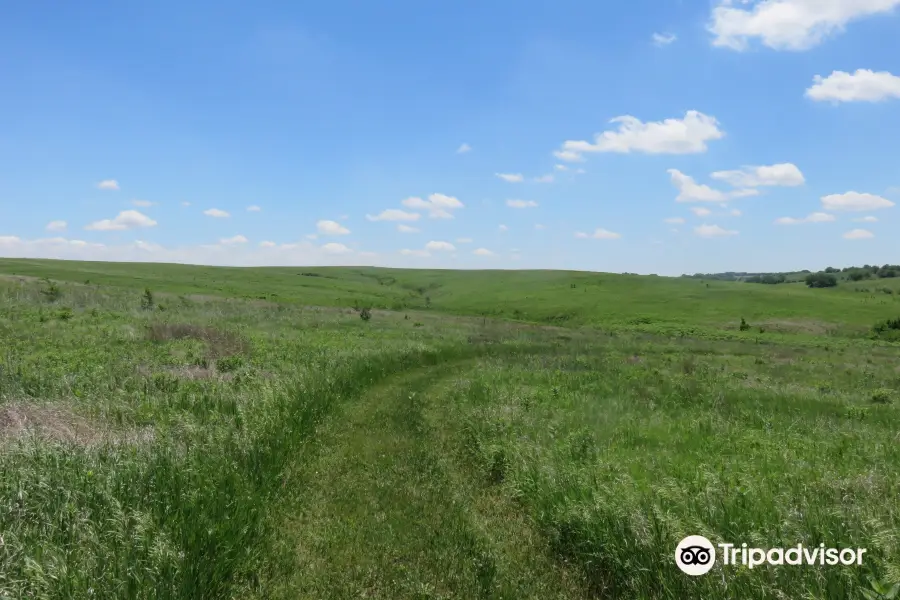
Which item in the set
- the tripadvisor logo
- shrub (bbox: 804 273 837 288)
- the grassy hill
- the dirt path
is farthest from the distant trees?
the tripadvisor logo

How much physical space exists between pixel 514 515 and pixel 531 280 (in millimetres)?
137438

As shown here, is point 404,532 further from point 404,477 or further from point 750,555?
point 750,555

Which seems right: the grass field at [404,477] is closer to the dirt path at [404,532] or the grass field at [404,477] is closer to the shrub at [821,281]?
the dirt path at [404,532]

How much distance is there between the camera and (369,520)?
880 cm

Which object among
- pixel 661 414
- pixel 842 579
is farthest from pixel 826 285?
pixel 842 579

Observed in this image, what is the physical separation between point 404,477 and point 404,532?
7.75 ft

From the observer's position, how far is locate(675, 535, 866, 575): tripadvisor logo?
5564mm

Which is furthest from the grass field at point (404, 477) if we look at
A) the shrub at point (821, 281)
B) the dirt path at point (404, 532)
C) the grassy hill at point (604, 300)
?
the shrub at point (821, 281)

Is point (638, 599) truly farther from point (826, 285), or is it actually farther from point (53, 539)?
point (826, 285)

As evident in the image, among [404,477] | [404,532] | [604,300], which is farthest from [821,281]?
[404,532]

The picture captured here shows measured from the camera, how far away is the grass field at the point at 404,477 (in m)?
6.07

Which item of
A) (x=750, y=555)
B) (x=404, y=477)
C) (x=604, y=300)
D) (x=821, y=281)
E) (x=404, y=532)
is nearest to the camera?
(x=750, y=555)

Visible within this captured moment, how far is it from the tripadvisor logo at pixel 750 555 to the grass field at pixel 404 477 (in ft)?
0.42

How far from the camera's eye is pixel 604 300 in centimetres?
9988
